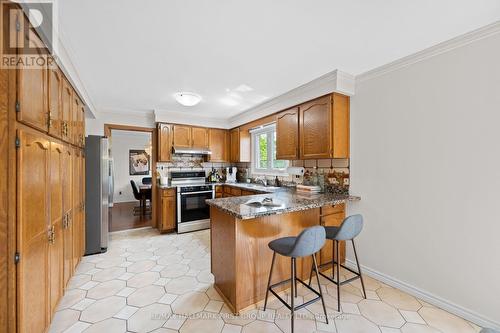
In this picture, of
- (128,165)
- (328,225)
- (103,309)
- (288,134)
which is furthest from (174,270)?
(128,165)

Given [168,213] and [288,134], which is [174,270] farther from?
[288,134]

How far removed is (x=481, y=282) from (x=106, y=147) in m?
4.54

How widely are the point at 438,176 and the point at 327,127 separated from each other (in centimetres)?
117

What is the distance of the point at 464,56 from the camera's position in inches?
74.2

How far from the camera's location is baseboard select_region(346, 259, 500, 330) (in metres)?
1.78

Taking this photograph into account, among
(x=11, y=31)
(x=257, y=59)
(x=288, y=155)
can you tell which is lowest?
(x=288, y=155)

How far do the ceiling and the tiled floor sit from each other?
93.0 inches

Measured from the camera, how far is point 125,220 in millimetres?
5191

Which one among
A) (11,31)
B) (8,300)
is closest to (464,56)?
(11,31)

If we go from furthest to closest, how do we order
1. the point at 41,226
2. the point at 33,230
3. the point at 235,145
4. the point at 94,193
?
the point at 235,145 < the point at 94,193 < the point at 41,226 < the point at 33,230

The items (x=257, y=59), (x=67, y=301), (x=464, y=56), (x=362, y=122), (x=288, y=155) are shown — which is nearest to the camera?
(x=464, y=56)

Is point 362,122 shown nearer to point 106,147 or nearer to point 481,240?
point 481,240

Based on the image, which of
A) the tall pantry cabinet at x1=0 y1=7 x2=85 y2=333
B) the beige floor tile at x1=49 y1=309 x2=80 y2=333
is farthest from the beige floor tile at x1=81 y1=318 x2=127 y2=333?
the tall pantry cabinet at x1=0 y1=7 x2=85 y2=333

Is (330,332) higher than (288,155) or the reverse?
the reverse
